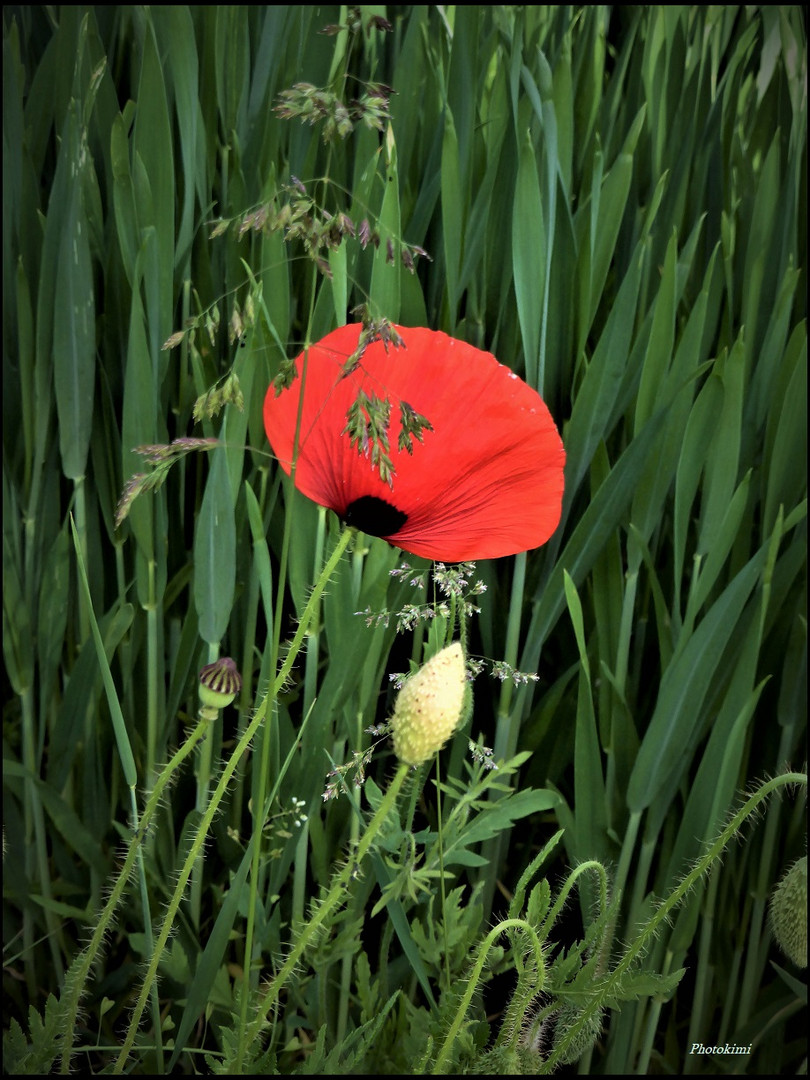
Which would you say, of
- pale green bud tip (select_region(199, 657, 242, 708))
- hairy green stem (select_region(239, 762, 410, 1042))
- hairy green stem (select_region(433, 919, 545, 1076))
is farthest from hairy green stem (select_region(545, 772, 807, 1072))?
pale green bud tip (select_region(199, 657, 242, 708))

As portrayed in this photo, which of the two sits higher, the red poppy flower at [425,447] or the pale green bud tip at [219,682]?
the red poppy flower at [425,447]

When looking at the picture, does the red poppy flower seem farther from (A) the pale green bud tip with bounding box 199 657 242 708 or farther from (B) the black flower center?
(A) the pale green bud tip with bounding box 199 657 242 708

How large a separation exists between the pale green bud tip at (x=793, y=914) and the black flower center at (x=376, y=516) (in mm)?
340

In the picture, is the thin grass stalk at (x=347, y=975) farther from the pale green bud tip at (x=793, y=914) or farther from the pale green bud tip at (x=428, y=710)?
the pale green bud tip at (x=793, y=914)

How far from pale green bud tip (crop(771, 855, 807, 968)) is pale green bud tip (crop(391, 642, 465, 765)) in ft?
1.00

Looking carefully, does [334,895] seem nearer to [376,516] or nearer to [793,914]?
[376,516]

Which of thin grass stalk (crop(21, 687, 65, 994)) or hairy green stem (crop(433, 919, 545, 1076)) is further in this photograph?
thin grass stalk (crop(21, 687, 65, 994))

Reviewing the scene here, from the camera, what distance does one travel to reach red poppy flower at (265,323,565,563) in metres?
0.52

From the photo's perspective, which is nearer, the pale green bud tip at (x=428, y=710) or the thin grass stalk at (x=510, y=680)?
the pale green bud tip at (x=428, y=710)

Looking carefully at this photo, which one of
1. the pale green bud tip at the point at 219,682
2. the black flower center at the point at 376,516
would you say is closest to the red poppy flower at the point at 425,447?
the black flower center at the point at 376,516

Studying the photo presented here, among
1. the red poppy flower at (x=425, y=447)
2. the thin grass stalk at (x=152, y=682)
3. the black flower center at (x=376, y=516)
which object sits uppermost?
the red poppy flower at (x=425, y=447)

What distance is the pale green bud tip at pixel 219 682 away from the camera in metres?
0.46

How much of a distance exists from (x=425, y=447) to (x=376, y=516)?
0.16 ft

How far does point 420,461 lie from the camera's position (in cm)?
53
